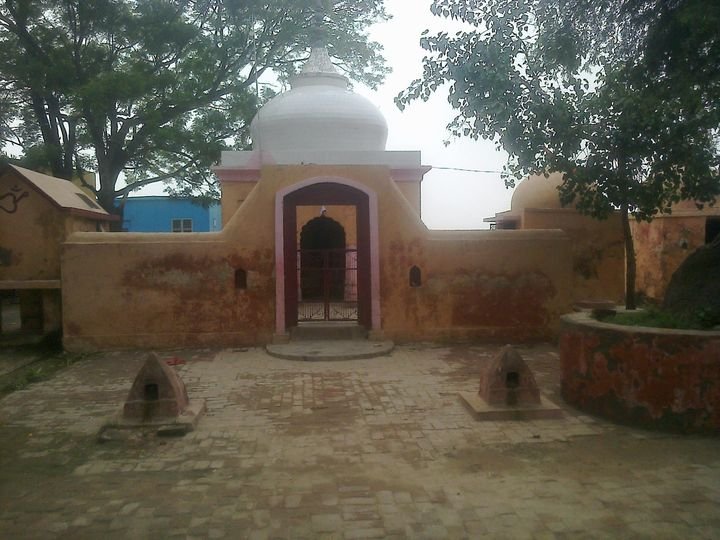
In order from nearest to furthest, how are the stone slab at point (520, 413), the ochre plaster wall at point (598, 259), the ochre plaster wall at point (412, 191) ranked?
the stone slab at point (520, 413)
the ochre plaster wall at point (598, 259)
the ochre plaster wall at point (412, 191)

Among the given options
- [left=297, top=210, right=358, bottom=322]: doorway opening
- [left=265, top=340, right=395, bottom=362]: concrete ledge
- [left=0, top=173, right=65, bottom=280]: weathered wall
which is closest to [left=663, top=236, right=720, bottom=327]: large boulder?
[left=265, top=340, right=395, bottom=362]: concrete ledge

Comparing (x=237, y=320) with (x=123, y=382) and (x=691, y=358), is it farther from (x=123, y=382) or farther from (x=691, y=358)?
(x=691, y=358)

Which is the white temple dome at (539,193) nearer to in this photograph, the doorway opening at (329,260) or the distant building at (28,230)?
the doorway opening at (329,260)

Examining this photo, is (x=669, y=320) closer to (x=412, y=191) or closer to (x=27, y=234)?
(x=412, y=191)

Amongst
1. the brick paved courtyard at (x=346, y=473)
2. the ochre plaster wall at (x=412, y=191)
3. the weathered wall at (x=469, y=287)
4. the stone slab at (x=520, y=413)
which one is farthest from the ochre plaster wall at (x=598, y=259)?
the stone slab at (x=520, y=413)

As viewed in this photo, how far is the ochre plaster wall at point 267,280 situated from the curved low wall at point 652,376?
174 inches

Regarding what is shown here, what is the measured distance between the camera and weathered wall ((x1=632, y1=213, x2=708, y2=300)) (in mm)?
15008

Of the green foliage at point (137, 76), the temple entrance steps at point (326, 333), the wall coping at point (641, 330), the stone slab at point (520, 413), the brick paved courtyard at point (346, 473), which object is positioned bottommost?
the brick paved courtyard at point (346, 473)

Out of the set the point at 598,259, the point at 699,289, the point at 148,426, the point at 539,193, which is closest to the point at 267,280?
the point at 148,426

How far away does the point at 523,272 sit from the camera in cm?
1053

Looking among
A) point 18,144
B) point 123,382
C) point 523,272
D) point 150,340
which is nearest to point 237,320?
point 150,340

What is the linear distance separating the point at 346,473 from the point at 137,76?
47.7ft

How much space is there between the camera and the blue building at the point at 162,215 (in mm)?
30797

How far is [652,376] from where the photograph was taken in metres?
5.45
